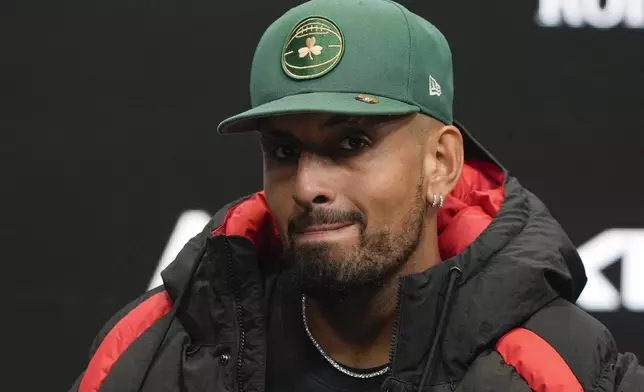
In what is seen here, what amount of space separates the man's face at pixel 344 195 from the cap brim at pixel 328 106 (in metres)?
0.02

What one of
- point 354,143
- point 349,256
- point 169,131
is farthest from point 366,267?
point 169,131

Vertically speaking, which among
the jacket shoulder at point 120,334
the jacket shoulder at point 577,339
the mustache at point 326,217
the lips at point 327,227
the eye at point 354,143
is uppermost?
the eye at point 354,143

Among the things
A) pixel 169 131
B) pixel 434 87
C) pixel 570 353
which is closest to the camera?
pixel 570 353

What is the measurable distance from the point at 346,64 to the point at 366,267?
218 mm

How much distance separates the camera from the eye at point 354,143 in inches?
33.8

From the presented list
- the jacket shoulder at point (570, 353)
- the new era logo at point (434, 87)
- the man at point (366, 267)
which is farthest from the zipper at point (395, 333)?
the new era logo at point (434, 87)

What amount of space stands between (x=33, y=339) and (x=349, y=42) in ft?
2.63

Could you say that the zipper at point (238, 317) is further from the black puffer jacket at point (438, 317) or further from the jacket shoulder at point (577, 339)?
the jacket shoulder at point (577, 339)

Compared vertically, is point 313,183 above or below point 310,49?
below

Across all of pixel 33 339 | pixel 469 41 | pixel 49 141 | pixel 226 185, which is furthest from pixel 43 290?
pixel 469 41

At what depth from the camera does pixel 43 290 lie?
1324 millimetres

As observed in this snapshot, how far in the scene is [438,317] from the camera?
857 millimetres

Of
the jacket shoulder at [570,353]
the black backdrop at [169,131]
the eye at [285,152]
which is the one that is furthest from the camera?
the black backdrop at [169,131]

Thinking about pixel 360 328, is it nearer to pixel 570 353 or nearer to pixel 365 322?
pixel 365 322
